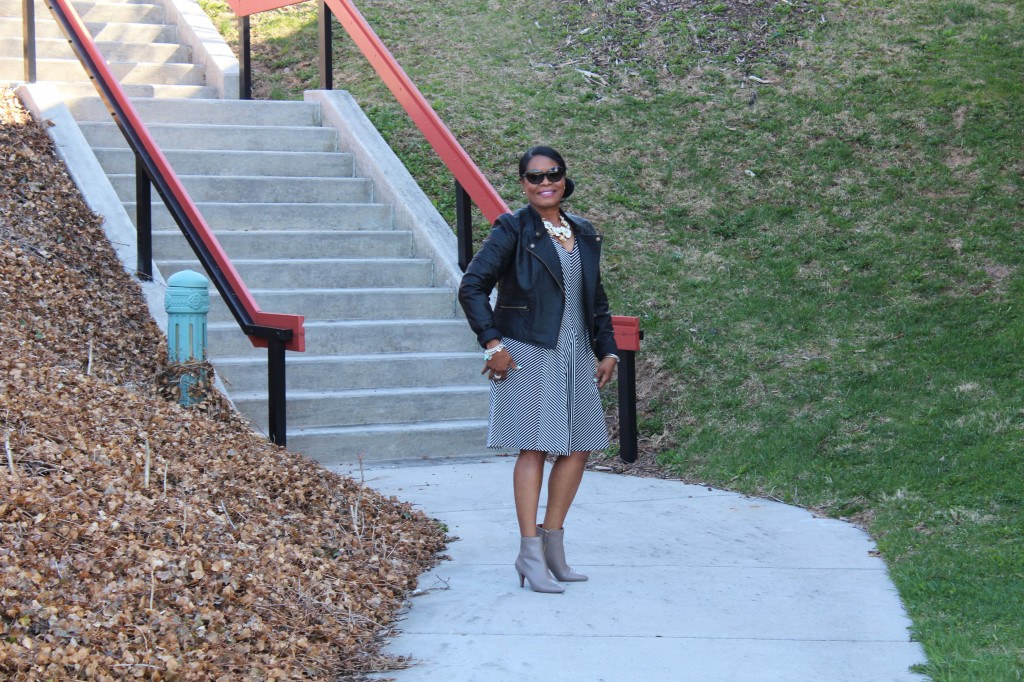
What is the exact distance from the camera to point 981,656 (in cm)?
348

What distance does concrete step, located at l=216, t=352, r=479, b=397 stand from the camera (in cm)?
665

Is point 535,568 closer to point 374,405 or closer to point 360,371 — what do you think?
point 374,405

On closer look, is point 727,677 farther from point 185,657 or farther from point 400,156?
point 400,156

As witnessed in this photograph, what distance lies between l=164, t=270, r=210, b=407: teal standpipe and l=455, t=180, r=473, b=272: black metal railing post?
2.13 metres

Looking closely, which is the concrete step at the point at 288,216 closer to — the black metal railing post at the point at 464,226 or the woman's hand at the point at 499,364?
the black metal railing post at the point at 464,226

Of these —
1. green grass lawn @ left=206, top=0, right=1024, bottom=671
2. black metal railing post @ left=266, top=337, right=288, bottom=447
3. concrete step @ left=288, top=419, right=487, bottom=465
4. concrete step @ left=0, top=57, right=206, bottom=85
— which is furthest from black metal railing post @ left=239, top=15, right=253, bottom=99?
black metal railing post @ left=266, top=337, right=288, bottom=447

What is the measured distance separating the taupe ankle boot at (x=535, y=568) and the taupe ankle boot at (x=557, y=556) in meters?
0.06

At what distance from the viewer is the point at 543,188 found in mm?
4320

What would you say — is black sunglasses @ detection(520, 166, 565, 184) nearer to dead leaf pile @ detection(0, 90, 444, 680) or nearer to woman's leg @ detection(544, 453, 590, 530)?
woman's leg @ detection(544, 453, 590, 530)

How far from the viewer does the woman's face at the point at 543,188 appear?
14.1 ft

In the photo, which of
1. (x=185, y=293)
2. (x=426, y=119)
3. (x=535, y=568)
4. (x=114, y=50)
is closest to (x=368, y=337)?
(x=185, y=293)

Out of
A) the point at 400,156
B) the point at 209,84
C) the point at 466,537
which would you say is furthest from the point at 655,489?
the point at 209,84

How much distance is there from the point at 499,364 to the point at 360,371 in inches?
113

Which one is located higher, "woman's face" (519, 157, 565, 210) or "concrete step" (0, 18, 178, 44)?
"concrete step" (0, 18, 178, 44)
